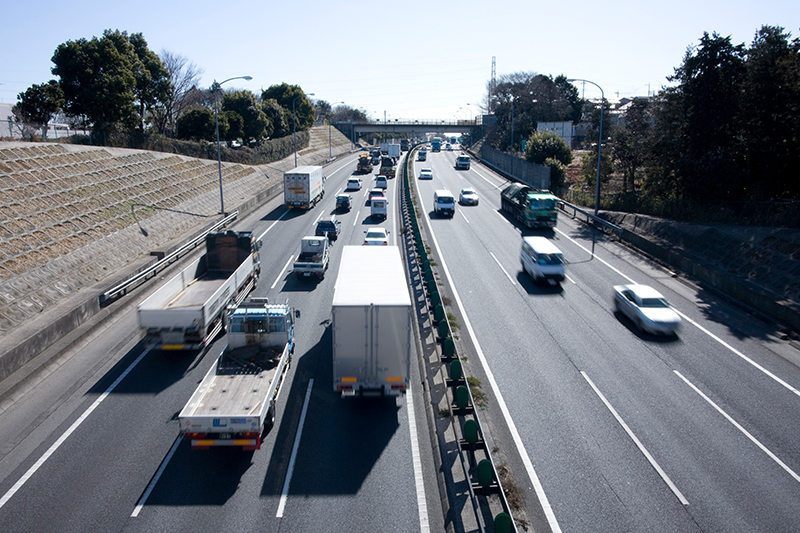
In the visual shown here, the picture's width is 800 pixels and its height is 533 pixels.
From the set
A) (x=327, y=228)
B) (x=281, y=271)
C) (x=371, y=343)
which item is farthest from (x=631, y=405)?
(x=327, y=228)

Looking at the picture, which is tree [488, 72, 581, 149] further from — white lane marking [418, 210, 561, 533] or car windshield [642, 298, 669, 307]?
white lane marking [418, 210, 561, 533]

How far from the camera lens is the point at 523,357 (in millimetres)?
18719

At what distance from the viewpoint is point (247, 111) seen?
226 ft

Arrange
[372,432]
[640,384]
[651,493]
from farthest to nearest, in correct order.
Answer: [640,384] → [372,432] → [651,493]

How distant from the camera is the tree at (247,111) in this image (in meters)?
68.1

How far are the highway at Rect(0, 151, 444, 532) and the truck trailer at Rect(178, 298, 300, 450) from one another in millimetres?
900

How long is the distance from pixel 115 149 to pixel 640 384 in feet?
134

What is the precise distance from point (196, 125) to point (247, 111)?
12.2 meters

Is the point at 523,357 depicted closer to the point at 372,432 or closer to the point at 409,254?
the point at 372,432

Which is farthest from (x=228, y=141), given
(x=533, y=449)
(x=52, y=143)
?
(x=533, y=449)

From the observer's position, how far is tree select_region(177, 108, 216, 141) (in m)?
57.7

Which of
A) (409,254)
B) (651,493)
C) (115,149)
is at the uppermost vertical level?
(115,149)

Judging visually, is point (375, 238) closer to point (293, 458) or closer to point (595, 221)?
point (293, 458)

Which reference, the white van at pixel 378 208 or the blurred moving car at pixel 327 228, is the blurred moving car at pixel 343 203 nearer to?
the white van at pixel 378 208
